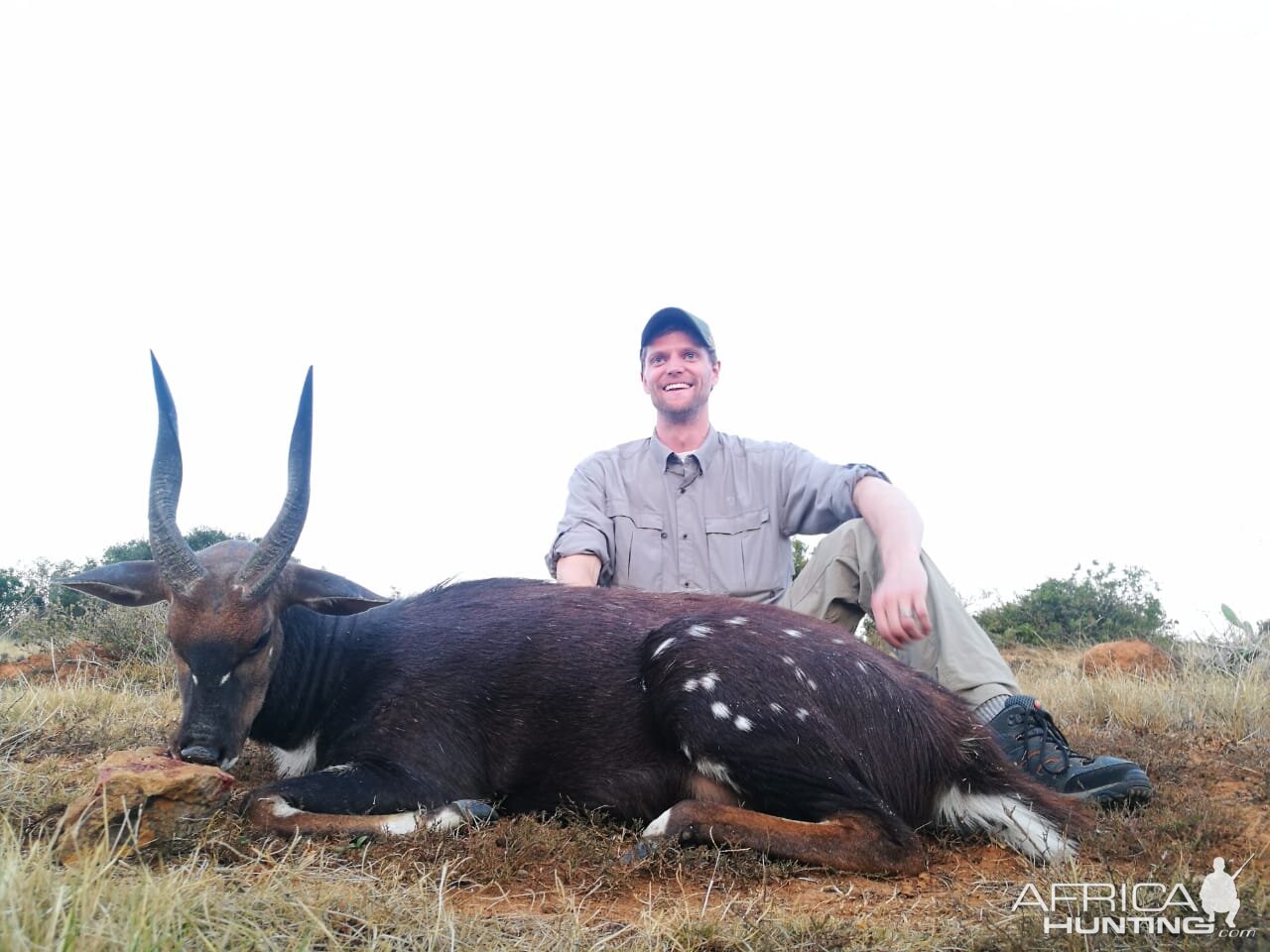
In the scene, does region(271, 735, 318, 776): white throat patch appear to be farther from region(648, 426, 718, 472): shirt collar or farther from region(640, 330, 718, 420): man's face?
region(640, 330, 718, 420): man's face

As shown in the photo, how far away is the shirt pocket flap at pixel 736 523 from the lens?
6109 millimetres

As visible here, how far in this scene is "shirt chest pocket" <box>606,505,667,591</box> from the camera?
6145mm

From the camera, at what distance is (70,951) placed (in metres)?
1.96

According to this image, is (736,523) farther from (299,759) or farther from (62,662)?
(62,662)

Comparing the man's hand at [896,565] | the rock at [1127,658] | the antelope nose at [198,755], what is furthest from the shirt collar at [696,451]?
the rock at [1127,658]

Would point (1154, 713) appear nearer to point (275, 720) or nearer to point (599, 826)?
point (599, 826)

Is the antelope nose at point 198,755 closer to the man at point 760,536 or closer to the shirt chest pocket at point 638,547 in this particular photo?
the man at point 760,536

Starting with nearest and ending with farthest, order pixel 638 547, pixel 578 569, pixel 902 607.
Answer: pixel 902 607
pixel 578 569
pixel 638 547

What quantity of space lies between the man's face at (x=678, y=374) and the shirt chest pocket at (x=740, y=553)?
0.83 m

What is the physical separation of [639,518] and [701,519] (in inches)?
15.1

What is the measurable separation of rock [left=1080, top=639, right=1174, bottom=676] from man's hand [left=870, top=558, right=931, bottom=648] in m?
4.78

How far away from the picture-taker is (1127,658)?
9148mm

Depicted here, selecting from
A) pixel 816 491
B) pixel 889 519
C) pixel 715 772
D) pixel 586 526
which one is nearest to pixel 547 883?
pixel 715 772

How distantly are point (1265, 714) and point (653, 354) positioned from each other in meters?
4.17
